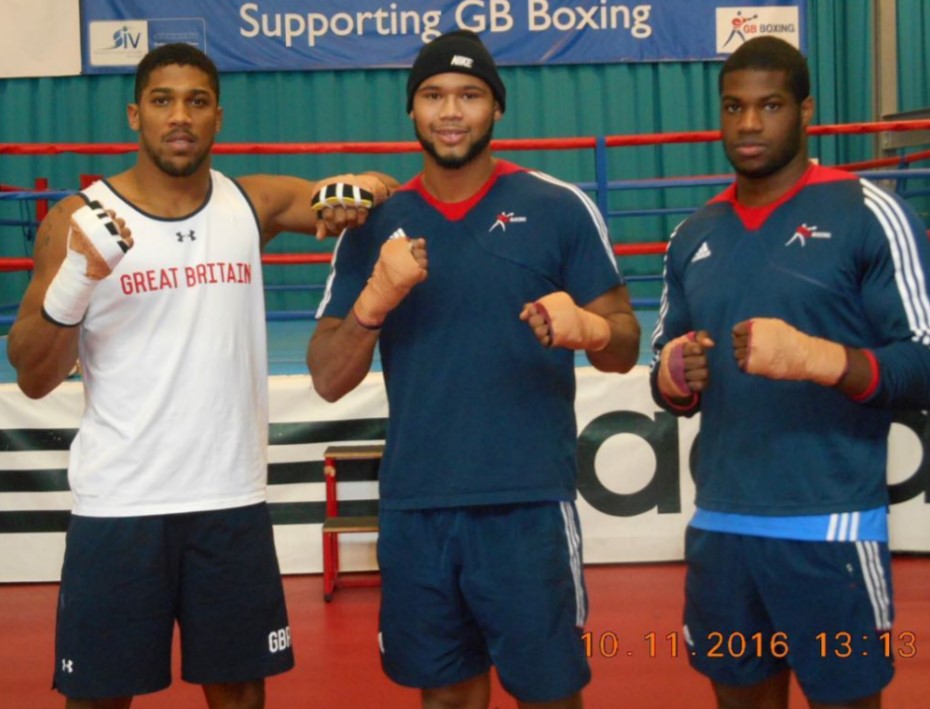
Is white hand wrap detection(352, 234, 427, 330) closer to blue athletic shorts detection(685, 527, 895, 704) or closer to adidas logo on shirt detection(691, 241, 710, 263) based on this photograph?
adidas logo on shirt detection(691, 241, 710, 263)

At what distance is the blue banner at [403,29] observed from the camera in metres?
9.52

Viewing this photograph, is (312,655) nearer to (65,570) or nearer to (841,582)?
(65,570)

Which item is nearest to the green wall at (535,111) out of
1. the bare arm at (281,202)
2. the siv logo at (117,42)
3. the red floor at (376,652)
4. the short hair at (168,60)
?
the siv logo at (117,42)

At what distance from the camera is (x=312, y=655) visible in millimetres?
3920

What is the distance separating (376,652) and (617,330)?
6.51ft

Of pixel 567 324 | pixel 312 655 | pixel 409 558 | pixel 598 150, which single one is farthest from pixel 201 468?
pixel 598 150

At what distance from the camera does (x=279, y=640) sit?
8.50 feet

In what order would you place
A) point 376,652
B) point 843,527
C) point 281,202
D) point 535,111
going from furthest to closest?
1. point 535,111
2. point 376,652
3. point 281,202
4. point 843,527

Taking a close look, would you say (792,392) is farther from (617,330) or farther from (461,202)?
(461,202)

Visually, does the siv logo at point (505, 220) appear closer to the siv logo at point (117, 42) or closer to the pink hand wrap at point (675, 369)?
the pink hand wrap at point (675, 369)

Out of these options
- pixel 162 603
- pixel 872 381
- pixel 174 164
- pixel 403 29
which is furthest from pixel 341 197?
pixel 403 29

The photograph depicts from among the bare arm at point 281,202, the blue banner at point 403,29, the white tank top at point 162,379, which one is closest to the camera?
the white tank top at point 162,379

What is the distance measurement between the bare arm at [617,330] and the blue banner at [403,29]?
7.54 metres

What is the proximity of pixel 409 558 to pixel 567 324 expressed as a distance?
596mm
